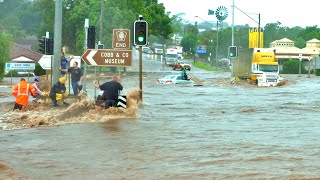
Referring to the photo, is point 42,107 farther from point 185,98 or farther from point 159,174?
point 159,174

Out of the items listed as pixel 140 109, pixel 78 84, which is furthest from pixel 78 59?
pixel 140 109

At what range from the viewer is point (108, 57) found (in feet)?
78.5

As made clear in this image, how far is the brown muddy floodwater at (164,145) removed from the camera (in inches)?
502

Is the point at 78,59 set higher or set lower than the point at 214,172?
higher

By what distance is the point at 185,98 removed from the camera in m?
35.4

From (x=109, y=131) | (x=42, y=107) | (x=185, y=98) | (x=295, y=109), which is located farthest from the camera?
(x=185, y=98)

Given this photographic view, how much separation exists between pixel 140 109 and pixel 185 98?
8484 millimetres

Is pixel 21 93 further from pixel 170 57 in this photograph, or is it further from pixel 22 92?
pixel 170 57

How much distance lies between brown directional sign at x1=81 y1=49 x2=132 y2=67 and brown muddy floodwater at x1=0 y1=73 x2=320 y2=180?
5.05 ft

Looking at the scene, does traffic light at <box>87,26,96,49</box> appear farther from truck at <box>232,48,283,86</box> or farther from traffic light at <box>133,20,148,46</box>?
truck at <box>232,48,283,86</box>

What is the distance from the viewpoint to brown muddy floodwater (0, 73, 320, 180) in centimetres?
1276

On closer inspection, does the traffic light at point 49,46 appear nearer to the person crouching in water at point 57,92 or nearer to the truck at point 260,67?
the person crouching in water at point 57,92

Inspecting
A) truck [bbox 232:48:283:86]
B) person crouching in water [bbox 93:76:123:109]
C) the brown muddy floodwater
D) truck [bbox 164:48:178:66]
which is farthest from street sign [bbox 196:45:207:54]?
person crouching in water [bbox 93:76:123:109]

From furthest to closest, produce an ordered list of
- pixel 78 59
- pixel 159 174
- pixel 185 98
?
pixel 185 98
pixel 78 59
pixel 159 174
